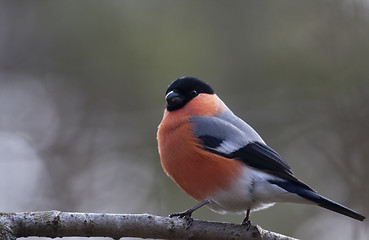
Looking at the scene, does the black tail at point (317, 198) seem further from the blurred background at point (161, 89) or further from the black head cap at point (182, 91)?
the blurred background at point (161, 89)

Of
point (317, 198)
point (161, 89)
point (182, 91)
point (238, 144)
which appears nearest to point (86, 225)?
point (238, 144)

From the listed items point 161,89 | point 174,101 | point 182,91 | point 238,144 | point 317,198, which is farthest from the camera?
point 161,89

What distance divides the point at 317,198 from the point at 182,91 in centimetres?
164

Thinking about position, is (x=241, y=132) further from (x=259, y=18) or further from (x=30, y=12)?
(x=30, y=12)

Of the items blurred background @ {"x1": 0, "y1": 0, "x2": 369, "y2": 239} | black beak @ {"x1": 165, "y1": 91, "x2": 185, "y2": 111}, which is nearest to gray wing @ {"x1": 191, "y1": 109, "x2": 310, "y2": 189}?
black beak @ {"x1": 165, "y1": 91, "x2": 185, "y2": 111}

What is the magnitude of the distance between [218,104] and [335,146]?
2.76m

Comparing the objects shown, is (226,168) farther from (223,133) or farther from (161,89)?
(161,89)

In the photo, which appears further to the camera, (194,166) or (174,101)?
(174,101)

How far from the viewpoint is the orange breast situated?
145 inches

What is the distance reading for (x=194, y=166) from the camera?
12.3 feet

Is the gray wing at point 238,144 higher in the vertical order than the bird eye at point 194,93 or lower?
lower

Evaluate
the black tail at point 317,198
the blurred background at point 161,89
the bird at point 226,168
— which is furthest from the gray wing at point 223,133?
the blurred background at point 161,89

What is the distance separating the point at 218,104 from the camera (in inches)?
179

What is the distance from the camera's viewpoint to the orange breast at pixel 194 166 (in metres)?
3.68
